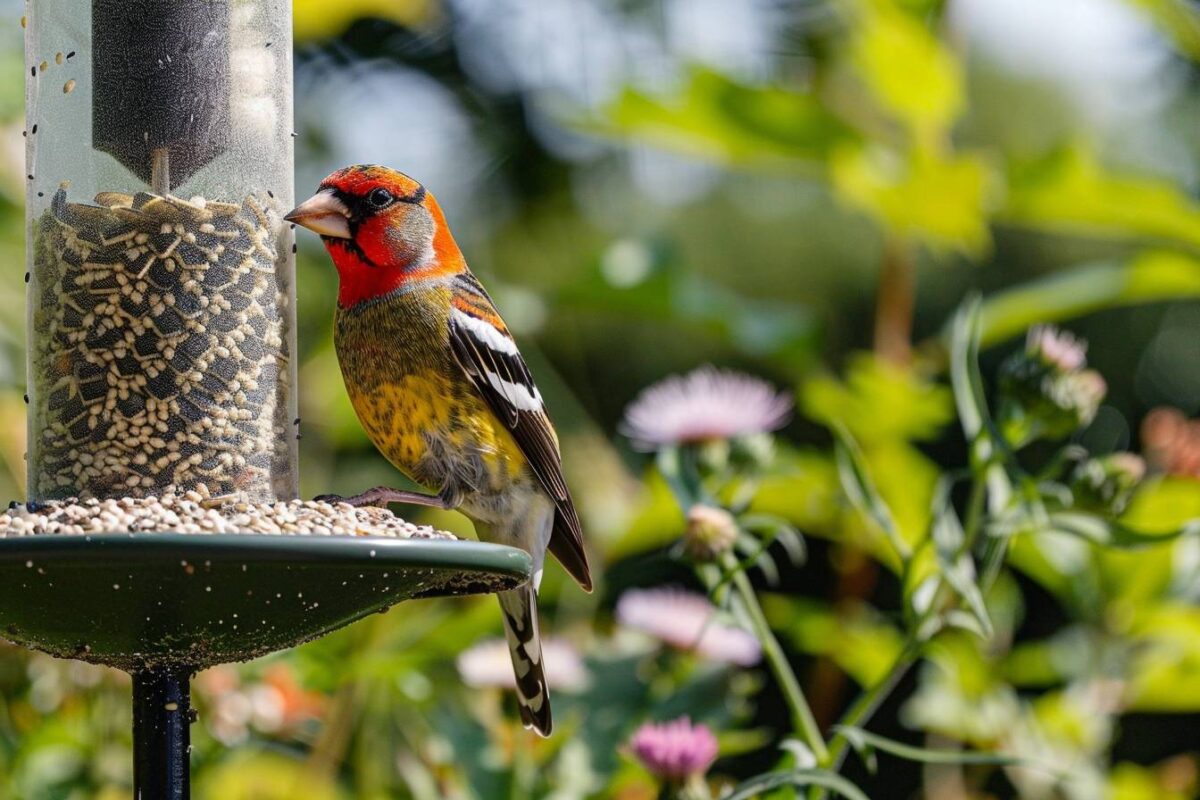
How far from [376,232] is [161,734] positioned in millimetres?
916

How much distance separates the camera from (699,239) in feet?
21.7

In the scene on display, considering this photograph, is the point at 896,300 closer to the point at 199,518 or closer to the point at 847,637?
the point at 847,637

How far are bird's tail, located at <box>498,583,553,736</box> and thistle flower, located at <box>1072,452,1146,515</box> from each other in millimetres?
935

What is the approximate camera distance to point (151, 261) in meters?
2.11

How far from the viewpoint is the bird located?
239cm

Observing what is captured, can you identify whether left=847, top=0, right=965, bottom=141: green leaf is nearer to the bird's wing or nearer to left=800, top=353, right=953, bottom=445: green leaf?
left=800, top=353, right=953, bottom=445: green leaf

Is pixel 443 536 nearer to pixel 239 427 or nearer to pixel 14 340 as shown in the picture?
pixel 239 427

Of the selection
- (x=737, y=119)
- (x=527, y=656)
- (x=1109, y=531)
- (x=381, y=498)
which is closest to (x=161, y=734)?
(x=381, y=498)

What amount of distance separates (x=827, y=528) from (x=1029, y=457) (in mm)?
2466

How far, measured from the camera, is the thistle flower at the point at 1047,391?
2.40 m

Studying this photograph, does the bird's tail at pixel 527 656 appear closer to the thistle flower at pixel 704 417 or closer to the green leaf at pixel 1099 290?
the thistle flower at pixel 704 417

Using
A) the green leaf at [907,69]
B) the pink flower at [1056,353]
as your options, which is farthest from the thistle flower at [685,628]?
the green leaf at [907,69]

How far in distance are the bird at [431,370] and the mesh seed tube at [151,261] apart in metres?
0.18

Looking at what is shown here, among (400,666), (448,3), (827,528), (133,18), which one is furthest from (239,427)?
(448,3)
